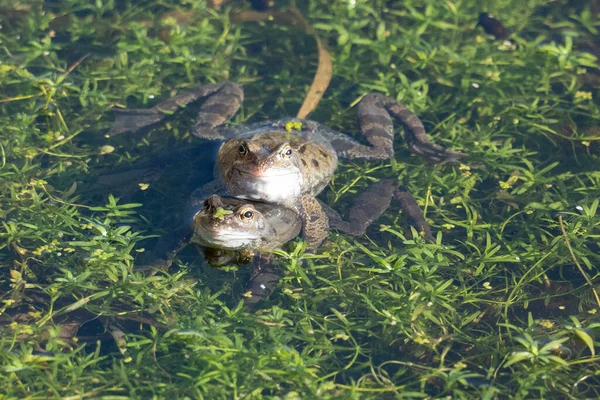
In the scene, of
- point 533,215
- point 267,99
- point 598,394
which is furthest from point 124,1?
point 598,394

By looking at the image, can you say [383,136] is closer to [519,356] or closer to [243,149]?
[243,149]

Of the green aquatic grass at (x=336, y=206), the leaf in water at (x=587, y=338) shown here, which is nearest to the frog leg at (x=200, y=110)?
the green aquatic grass at (x=336, y=206)

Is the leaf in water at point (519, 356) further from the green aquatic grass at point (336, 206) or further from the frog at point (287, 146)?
the frog at point (287, 146)

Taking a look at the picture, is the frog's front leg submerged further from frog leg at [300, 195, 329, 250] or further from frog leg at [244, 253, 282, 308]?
frog leg at [244, 253, 282, 308]

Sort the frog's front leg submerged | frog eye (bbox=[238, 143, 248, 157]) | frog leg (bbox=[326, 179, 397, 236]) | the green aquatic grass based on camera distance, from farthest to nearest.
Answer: the frog's front leg submerged < frog leg (bbox=[326, 179, 397, 236]) < frog eye (bbox=[238, 143, 248, 157]) < the green aquatic grass

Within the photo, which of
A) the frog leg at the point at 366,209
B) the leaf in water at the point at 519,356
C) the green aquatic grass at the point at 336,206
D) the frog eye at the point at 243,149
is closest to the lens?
the leaf in water at the point at 519,356

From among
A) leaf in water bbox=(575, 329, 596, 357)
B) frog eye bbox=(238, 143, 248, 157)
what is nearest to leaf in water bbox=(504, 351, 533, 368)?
leaf in water bbox=(575, 329, 596, 357)
